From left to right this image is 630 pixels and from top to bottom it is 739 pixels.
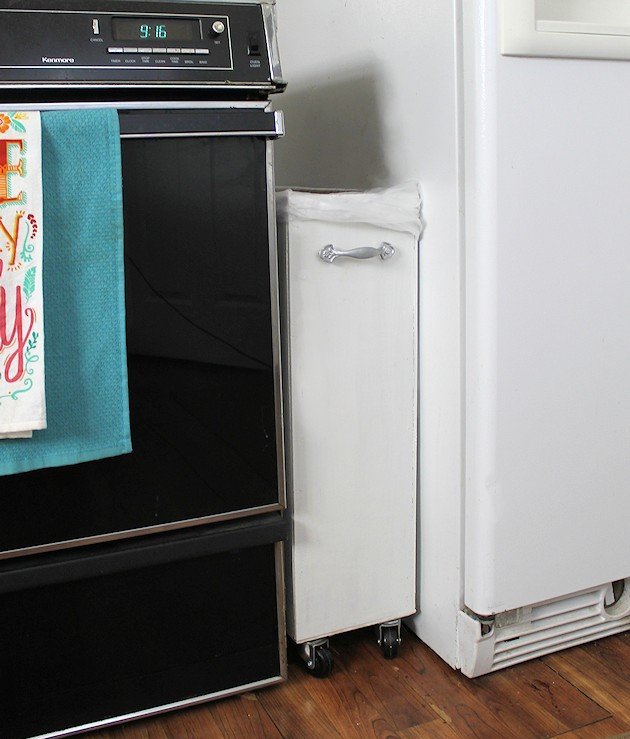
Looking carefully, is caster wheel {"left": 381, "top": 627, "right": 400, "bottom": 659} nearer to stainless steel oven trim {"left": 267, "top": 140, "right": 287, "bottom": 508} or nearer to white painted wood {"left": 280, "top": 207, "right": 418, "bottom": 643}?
white painted wood {"left": 280, "top": 207, "right": 418, "bottom": 643}

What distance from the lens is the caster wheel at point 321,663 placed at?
1420 mm

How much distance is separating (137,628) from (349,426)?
44 centimetres

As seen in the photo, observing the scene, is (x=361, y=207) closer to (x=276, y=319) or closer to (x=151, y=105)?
(x=276, y=319)

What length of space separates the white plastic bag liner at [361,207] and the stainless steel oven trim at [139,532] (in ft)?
1.45

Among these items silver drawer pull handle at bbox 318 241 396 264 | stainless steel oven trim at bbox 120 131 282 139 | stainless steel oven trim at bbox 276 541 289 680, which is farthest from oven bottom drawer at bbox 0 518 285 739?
stainless steel oven trim at bbox 120 131 282 139

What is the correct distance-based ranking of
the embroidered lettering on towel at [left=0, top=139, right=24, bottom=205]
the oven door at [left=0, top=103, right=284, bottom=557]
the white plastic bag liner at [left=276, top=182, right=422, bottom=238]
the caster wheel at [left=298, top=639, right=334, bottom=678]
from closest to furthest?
the embroidered lettering on towel at [left=0, top=139, right=24, bottom=205] < the oven door at [left=0, top=103, right=284, bottom=557] < the white plastic bag liner at [left=276, top=182, right=422, bottom=238] < the caster wheel at [left=298, top=639, right=334, bottom=678]

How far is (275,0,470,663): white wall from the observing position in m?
1.31

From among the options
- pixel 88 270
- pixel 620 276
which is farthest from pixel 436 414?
pixel 88 270

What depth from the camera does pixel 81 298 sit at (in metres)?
1.12

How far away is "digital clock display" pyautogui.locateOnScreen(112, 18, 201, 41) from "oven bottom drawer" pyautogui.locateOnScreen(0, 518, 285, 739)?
70 cm

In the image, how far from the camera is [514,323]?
4.25ft

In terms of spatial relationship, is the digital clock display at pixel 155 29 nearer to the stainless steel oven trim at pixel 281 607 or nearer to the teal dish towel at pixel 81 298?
the teal dish towel at pixel 81 298

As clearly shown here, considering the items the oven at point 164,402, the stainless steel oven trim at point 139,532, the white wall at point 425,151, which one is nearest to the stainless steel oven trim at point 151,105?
the oven at point 164,402

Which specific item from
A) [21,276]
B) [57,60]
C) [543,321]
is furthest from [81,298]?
[543,321]
